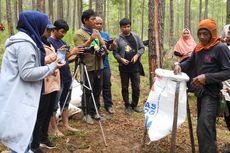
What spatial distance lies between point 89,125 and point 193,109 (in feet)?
9.78

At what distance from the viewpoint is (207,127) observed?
365 centimetres

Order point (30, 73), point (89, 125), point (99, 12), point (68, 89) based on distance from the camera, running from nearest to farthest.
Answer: point (30, 73) → point (68, 89) → point (89, 125) → point (99, 12)

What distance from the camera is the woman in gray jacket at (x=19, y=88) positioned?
9.42 ft

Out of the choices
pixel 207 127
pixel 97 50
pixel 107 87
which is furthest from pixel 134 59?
pixel 207 127

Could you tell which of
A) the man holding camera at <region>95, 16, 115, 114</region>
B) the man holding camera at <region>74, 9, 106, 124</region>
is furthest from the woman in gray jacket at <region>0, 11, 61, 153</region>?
the man holding camera at <region>95, 16, 115, 114</region>

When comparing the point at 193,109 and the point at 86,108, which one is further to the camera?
the point at 193,109

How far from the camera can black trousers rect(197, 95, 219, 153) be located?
3.65 metres

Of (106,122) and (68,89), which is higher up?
(68,89)

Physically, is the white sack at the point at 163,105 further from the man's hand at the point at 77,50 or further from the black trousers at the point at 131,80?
the black trousers at the point at 131,80

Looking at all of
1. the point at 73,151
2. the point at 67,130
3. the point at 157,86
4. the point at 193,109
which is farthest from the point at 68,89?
the point at 193,109

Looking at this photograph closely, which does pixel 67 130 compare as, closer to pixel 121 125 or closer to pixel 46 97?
pixel 121 125

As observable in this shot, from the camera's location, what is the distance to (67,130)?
5.03 metres

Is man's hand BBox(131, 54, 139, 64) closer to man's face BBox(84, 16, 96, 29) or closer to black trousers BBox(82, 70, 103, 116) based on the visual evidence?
black trousers BBox(82, 70, 103, 116)

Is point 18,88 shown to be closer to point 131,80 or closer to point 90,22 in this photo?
point 90,22
